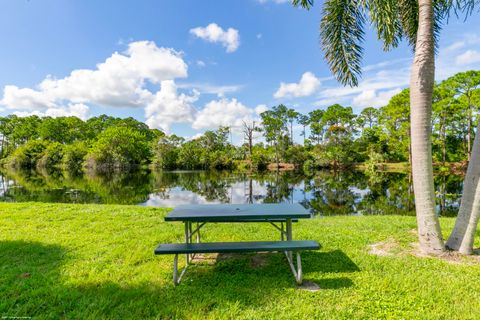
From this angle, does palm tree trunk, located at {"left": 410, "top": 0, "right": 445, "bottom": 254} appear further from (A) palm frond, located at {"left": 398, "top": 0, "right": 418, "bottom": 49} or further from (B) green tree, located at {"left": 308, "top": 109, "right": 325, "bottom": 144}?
(B) green tree, located at {"left": 308, "top": 109, "right": 325, "bottom": 144}

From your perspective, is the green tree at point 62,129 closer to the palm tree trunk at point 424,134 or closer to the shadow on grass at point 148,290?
the shadow on grass at point 148,290

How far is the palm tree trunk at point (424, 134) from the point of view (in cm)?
385

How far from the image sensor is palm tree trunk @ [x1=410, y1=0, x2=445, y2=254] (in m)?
3.85

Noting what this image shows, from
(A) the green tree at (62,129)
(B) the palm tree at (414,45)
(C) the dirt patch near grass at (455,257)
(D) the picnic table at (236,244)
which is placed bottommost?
(C) the dirt patch near grass at (455,257)

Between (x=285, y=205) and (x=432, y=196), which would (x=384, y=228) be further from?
(x=285, y=205)

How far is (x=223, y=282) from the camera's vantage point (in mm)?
3088

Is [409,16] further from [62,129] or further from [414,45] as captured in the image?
[62,129]

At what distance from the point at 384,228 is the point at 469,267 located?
81.0 inches

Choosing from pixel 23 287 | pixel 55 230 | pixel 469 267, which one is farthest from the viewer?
pixel 55 230

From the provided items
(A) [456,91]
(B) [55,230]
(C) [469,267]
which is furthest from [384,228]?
(A) [456,91]

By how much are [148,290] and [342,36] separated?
19.1 ft

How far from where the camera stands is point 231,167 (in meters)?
47.7

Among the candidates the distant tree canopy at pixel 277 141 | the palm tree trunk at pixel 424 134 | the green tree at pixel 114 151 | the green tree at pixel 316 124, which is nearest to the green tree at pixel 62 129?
the distant tree canopy at pixel 277 141

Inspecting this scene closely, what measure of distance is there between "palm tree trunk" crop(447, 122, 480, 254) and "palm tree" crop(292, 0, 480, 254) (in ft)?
0.97
